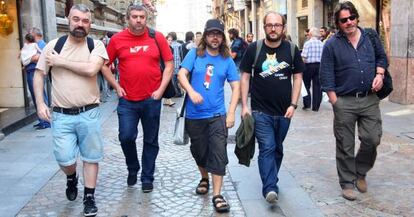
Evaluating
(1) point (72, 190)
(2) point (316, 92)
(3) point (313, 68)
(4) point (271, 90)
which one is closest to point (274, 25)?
(4) point (271, 90)

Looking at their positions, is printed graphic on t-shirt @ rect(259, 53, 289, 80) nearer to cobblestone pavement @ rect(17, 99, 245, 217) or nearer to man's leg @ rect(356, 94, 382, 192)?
man's leg @ rect(356, 94, 382, 192)

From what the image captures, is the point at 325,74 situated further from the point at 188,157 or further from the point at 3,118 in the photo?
the point at 3,118

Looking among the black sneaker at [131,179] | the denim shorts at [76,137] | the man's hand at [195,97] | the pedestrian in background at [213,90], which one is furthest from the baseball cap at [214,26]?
the black sneaker at [131,179]

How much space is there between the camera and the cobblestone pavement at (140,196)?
4.98m

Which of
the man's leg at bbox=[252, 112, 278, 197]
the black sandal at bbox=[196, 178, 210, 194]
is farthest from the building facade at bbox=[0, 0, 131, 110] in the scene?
the man's leg at bbox=[252, 112, 278, 197]

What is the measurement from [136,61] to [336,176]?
8.56 ft

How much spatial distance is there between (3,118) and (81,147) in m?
5.90

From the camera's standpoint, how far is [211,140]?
5094mm

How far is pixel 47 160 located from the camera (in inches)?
279

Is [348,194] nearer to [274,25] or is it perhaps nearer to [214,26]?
[274,25]

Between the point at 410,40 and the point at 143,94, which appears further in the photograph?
the point at 410,40

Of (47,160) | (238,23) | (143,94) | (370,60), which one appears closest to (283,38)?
(370,60)

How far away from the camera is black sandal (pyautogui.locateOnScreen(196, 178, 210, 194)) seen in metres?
5.46

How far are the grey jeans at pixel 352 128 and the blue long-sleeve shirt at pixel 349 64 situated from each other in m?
0.13
